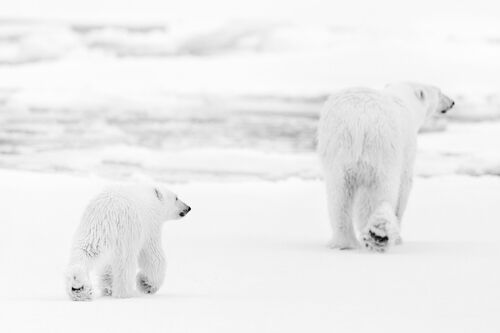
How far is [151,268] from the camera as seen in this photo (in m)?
5.57

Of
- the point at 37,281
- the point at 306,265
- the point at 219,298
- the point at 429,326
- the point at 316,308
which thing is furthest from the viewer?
the point at 306,265

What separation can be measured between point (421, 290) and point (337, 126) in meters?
2.18

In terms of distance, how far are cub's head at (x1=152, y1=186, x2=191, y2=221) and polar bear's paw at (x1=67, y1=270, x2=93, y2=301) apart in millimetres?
1032

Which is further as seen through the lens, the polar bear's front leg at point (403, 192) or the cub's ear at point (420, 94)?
the cub's ear at point (420, 94)

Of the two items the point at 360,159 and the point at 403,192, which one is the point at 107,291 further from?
the point at 403,192

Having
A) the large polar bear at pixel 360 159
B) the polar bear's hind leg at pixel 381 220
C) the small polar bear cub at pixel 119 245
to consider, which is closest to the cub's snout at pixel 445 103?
the large polar bear at pixel 360 159

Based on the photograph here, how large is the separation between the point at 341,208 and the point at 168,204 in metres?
1.80

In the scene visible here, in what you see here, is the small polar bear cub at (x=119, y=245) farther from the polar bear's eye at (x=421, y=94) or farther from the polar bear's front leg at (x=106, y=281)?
the polar bear's eye at (x=421, y=94)

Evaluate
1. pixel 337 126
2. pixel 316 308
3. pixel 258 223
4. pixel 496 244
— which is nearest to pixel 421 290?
pixel 316 308

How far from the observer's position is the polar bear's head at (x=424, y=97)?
8.30 meters

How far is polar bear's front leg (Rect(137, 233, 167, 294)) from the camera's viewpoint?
5.55 meters

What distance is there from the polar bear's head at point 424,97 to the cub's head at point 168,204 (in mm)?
2861

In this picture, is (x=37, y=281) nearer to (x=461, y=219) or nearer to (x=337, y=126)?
(x=337, y=126)

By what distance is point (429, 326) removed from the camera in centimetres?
409
